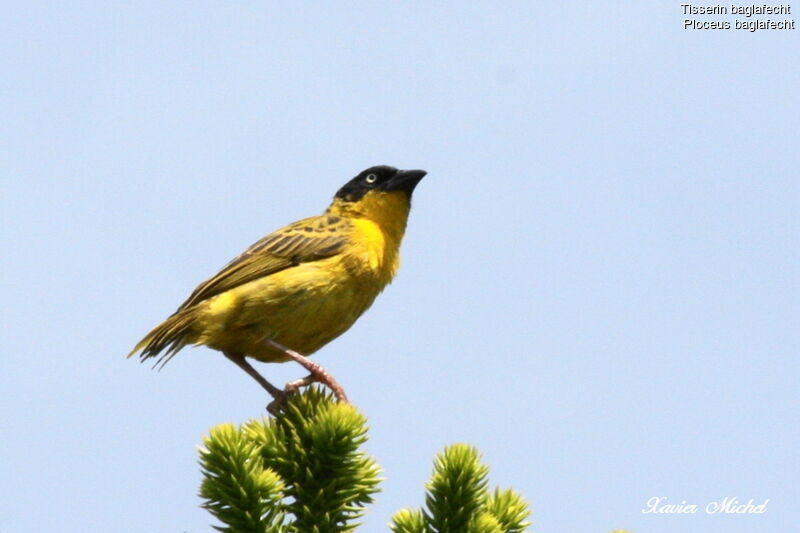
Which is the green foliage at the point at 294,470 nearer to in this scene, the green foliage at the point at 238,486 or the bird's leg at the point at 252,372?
the green foliage at the point at 238,486

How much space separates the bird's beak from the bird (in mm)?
637

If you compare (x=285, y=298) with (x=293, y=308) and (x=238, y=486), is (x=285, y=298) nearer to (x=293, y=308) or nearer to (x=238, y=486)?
(x=293, y=308)

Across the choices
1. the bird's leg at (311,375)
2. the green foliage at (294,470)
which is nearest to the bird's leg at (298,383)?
the bird's leg at (311,375)

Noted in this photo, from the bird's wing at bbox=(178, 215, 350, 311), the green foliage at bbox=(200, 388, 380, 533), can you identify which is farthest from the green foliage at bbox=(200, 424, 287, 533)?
the bird's wing at bbox=(178, 215, 350, 311)

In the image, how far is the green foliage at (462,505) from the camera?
140 inches

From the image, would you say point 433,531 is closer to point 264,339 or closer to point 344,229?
point 264,339

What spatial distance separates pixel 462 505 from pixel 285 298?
11.8 ft

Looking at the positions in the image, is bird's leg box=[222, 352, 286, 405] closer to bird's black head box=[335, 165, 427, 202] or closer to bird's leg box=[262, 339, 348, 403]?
bird's leg box=[262, 339, 348, 403]

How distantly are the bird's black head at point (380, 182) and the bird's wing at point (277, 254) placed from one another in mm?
713

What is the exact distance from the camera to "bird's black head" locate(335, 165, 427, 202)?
8.42 meters

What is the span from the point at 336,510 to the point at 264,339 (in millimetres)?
3288

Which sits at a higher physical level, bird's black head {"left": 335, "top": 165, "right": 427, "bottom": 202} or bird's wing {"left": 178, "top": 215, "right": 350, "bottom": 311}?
bird's black head {"left": 335, "top": 165, "right": 427, "bottom": 202}

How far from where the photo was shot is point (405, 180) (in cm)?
841

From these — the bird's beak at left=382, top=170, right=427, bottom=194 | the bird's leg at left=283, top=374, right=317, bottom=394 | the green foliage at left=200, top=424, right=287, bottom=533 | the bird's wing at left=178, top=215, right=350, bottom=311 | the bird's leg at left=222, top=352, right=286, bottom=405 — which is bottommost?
the green foliage at left=200, top=424, right=287, bottom=533
